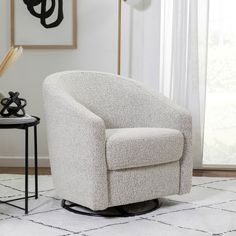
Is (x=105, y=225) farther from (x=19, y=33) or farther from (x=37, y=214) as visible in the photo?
(x=19, y=33)

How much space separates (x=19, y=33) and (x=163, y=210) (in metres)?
2.09

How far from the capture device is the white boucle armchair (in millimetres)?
3080

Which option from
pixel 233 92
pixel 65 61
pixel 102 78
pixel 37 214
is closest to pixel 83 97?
pixel 102 78

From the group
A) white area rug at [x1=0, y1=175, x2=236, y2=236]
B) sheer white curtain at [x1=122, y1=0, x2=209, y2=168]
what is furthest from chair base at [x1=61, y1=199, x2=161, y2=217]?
sheer white curtain at [x1=122, y1=0, x2=209, y2=168]

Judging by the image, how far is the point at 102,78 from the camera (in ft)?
12.2

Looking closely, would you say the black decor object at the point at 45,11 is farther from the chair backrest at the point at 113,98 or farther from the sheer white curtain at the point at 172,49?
the chair backrest at the point at 113,98

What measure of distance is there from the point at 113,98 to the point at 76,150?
65cm

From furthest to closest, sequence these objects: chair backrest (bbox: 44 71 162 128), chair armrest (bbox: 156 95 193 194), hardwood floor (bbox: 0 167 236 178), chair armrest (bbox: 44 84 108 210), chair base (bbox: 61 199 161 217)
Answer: hardwood floor (bbox: 0 167 236 178) → chair backrest (bbox: 44 71 162 128) → chair armrest (bbox: 156 95 193 194) → chair base (bbox: 61 199 161 217) → chair armrest (bbox: 44 84 108 210)

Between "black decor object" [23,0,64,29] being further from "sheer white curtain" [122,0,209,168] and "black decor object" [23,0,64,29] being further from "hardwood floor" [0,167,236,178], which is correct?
"hardwood floor" [0,167,236,178]

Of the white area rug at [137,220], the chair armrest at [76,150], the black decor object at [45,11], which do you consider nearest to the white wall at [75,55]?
the black decor object at [45,11]

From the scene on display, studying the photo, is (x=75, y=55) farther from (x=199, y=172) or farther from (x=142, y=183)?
(x=142, y=183)

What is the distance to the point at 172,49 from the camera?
182 inches

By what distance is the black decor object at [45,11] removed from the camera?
464cm

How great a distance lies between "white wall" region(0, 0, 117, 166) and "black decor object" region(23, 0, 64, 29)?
0.51 ft
